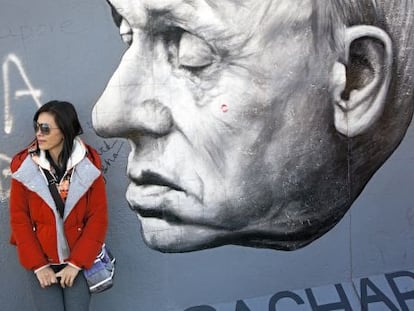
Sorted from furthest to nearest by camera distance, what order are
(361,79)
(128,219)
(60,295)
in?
(361,79)
(128,219)
(60,295)

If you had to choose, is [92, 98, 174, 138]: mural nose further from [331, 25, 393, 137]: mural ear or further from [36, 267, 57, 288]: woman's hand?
[331, 25, 393, 137]: mural ear

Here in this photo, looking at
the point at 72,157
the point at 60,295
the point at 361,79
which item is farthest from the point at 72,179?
the point at 361,79

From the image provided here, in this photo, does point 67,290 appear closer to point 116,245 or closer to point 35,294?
point 35,294

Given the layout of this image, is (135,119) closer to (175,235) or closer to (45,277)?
(175,235)

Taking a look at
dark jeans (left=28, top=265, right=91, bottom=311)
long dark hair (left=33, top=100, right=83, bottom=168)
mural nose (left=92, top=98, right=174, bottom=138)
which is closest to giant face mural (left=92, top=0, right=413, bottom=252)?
mural nose (left=92, top=98, right=174, bottom=138)

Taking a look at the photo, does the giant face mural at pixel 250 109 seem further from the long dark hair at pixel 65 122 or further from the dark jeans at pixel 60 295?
the dark jeans at pixel 60 295

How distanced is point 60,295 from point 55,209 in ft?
1.53

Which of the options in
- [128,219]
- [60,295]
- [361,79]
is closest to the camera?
[60,295]

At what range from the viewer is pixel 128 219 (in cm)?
423

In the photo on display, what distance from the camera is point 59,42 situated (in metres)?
4.01

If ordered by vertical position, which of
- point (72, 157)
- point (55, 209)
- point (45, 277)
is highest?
point (72, 157)

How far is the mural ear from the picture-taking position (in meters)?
4.31

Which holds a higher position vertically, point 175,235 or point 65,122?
point 65,122

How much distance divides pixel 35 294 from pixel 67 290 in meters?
0.17
